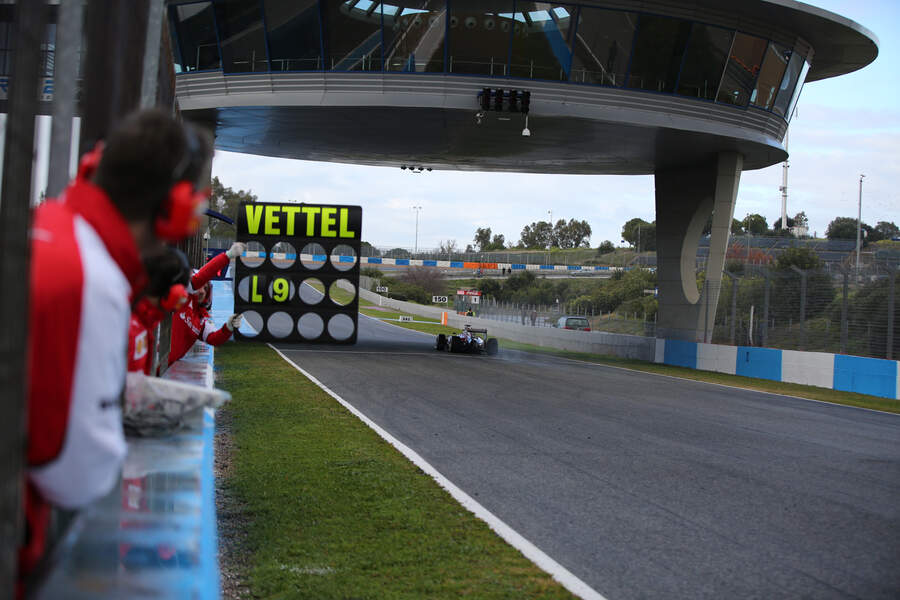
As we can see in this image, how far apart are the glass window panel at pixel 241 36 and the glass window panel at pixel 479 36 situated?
17.9 feet

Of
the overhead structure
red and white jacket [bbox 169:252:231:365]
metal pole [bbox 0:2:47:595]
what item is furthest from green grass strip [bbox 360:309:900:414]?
metal pole [bbox 0:2:47:595]

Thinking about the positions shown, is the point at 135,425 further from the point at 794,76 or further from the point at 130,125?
the point at 794,76

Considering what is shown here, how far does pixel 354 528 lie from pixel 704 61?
21259 mm

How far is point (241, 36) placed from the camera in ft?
75.8

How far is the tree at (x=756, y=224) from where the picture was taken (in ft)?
379

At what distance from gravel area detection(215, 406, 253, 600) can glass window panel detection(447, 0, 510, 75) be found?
1680cm

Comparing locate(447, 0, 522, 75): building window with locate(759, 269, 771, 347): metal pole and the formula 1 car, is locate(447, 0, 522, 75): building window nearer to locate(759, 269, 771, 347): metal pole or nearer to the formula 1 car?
the formula 1 car

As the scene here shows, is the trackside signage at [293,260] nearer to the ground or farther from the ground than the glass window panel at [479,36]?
nearer to the ground

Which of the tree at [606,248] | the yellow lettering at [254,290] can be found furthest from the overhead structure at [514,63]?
the tree at [606,248]

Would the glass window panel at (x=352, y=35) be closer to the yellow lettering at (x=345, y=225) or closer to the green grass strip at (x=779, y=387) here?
the yellow lettering at (x=345, y=225)

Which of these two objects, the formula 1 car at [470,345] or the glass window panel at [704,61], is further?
the formula 1 car at [470,345]

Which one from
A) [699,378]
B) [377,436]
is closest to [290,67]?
[699,378]

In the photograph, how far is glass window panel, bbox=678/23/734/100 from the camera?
75.5ft

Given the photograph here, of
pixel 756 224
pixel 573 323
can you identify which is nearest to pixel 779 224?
pixel 756 224
